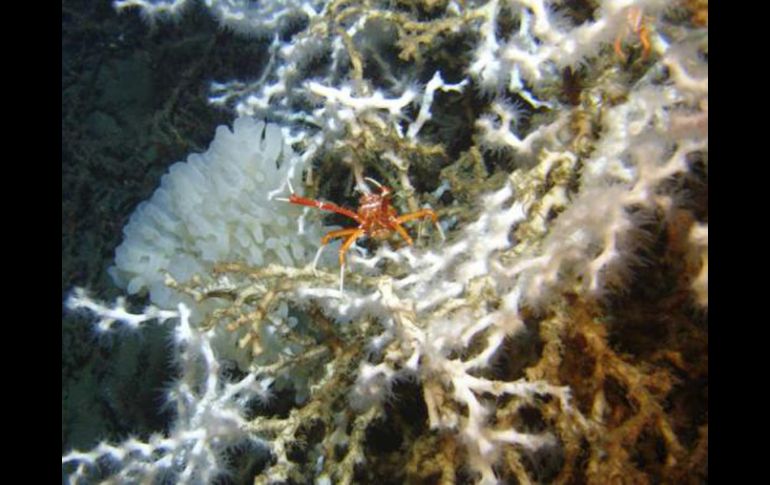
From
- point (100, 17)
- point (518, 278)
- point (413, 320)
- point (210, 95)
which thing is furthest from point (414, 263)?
point (100, 17)

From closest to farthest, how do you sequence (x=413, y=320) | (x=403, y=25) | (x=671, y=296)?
(x=671, y=296) < (x=413, y=320) < (x=403, y=25)

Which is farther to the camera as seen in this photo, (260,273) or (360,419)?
(260,273)

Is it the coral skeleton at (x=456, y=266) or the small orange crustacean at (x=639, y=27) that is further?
the small orange crustacean at (x=639, y=27)

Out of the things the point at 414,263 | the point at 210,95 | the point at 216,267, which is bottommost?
the point at 414,263

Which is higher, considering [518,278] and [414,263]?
[414,263]

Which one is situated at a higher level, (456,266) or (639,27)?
(639,27)

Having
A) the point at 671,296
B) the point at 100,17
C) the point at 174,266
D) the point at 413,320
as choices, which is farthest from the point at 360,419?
the point at 100,17

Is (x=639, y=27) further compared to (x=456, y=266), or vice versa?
(x=456, y=266)

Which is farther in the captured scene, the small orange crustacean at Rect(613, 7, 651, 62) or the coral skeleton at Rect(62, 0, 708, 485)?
the small orange crustacean at Rect(613, 7, 651, 62)
